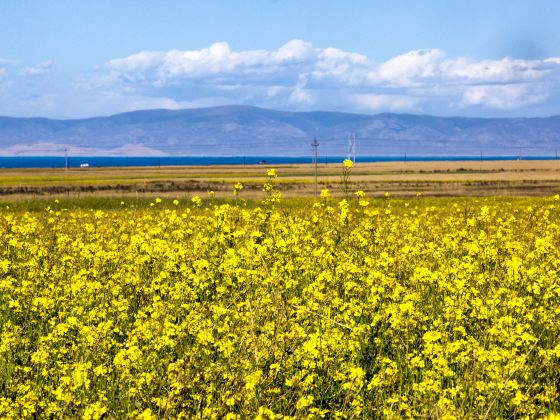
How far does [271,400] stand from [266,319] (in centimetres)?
147

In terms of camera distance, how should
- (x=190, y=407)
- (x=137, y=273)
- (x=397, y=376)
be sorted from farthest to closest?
(x=137, y=273), (x=397, y=376), (x=190, y=407)

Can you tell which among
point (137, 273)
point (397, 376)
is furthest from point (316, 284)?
point (137, 273)

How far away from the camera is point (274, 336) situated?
748 centimetres

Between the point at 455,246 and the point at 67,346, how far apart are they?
7342 mm

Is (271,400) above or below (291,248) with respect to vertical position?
below

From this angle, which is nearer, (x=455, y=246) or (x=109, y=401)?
(x=109, y=401)

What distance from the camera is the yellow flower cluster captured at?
6.52m

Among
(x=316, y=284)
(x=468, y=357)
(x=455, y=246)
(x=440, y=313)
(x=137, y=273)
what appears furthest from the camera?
(x=455, y=246)

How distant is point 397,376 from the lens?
7773mm

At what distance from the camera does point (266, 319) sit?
26.7ft

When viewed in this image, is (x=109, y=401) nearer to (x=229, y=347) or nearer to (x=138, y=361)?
(x=138, y=361)

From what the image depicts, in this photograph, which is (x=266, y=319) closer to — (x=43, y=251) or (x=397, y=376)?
(x=397, y=376)

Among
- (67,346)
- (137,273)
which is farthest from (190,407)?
(137,273)

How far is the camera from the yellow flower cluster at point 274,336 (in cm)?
652
